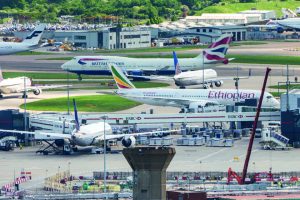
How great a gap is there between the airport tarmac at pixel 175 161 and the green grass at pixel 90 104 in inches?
1192

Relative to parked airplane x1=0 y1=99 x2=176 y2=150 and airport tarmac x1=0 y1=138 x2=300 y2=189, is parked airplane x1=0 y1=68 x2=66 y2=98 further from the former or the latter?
parked airplane x1=0 y1=99 x2=176 y2=150

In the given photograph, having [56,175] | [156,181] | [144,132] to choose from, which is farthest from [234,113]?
[156,181]

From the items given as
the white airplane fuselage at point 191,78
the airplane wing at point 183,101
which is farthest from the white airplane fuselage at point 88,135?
the white airplane fuselage at point 191,78

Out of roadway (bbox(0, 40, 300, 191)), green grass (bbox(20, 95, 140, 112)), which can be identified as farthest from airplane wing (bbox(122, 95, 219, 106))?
roadway (bbox(0, 40, 300, 191))

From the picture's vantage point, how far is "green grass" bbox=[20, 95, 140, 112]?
165 m

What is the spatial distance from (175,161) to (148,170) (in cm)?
5944

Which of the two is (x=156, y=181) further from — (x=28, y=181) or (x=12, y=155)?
(x=12, y=155)

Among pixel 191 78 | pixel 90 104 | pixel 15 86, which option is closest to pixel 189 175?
pixel 90 104

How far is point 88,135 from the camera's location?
414ft

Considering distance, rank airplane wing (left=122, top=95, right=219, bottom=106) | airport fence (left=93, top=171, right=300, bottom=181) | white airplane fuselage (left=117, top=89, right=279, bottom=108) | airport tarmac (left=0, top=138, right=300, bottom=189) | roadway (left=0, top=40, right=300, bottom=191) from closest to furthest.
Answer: airport fence (left=93, top=171, right=300, bottom=181) → airport tarmac (left=0, top=138, right=300, bottom=189) → roadway (left=0, top=40, right=300, bottom=191) → airplane wing (left=122, top=95, right=219, bottom=106) → white airplane fuselage (left=117, top=89, right=279, bottom=108)

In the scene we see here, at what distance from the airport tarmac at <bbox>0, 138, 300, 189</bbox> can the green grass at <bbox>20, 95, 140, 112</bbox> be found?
30.3 meters

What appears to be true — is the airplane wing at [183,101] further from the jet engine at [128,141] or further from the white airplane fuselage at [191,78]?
the white airplane fuselage at [191,78]

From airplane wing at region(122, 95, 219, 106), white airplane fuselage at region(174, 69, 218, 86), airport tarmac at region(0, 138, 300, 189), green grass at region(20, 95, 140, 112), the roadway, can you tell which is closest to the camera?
airport tarmac at region(0, 138, 300, 189)

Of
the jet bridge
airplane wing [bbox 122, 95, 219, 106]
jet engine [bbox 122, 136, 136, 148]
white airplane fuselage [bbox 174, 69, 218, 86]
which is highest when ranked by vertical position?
white airplane fuselage [bbox 174, 69, 218, 86]
